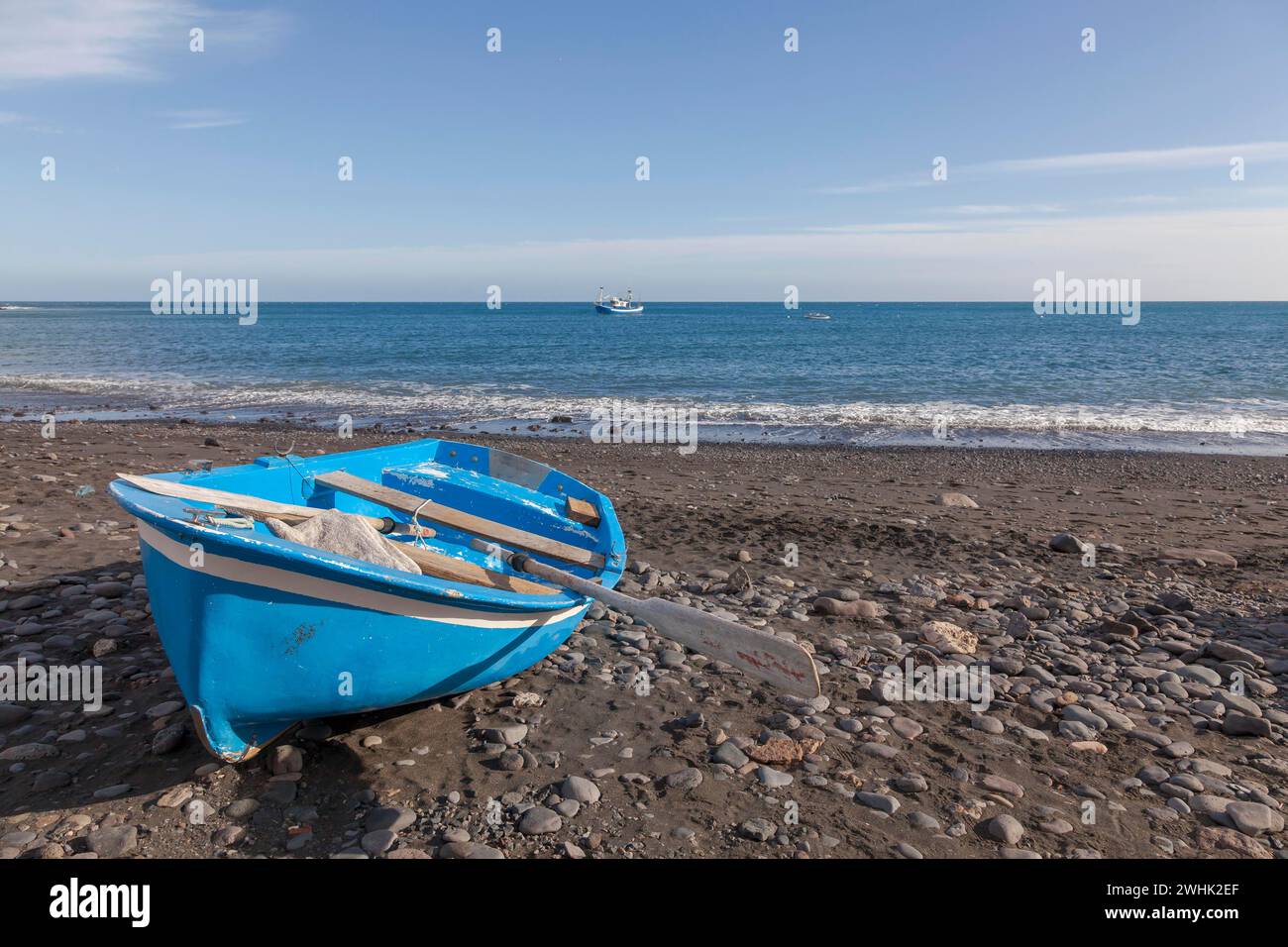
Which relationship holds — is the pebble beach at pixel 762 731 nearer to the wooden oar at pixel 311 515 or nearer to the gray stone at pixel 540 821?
the gray stone at pixel 540 821

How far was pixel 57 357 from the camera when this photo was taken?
→ 130 feet

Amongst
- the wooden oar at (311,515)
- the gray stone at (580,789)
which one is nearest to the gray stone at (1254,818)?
the gray stone at (580,789)

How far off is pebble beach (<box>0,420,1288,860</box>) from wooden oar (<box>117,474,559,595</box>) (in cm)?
67

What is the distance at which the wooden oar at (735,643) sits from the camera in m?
4.18

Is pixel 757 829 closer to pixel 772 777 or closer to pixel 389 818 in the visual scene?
pixel 772 777

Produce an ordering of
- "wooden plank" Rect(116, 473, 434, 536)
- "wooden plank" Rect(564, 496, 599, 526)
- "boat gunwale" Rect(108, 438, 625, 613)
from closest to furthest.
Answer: "boat gunwale" Rect(108, 438, 625, 613) → "wooden plank" Rect(116, 473, 434, 536) → "wooden plank" Rect(564, 496, 599, 526)

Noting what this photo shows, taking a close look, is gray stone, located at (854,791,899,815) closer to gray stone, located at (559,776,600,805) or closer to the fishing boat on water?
the fishing boat on water

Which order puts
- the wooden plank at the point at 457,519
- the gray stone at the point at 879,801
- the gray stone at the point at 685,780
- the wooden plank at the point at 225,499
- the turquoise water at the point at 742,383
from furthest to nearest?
→ the turquoise water at the point at 742,383, the wooden plank at the point at 457,519, the wooden plank at the point at 225,499, the gray stone at the point at 685,780, the gray stone at the point at 879,801

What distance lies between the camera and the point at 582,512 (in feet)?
24.6

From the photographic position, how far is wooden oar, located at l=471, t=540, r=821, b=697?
418 centimetres

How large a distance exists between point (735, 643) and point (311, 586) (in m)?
2.23

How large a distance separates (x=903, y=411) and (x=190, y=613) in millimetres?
20759

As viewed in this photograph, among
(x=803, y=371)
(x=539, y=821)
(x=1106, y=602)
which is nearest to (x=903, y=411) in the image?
(x=803, y=371)

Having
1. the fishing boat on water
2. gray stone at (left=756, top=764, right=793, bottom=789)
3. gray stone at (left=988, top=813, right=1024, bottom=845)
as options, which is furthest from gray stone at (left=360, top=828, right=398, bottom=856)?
gray stone at (left=988, top=813, right=1024, bottom=845)
